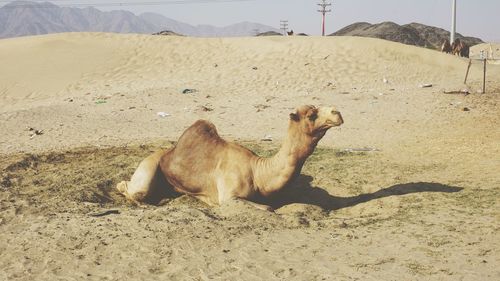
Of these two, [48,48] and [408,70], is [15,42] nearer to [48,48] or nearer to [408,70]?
[48,48]

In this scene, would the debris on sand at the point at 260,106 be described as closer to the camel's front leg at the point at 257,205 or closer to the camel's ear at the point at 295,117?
the camel's front leg at the point at 257,205

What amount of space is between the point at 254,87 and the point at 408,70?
787 cm

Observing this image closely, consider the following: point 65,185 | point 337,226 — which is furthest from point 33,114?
point 337,226

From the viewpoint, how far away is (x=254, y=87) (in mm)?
21438

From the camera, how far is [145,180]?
7238 millimetres

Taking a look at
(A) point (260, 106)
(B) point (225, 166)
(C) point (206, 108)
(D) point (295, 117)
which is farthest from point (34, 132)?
(D) point (295, 117)

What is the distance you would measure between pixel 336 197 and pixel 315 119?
2079 mm

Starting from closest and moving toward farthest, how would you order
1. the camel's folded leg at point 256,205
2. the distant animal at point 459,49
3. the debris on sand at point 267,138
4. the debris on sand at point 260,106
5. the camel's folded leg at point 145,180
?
the camel's folded leg at point 256,205 < the camel's folded leg at point 145,180 < the debris on sand at point 267,138 < the debris on sand at point 260,106 < the distant animal at point 459,49

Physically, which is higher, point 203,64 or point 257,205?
point 203,64

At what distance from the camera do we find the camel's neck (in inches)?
239

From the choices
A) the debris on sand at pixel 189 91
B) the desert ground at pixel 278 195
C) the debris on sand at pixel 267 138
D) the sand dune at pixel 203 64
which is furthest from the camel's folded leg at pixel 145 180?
the sand dune at pixel 203 64

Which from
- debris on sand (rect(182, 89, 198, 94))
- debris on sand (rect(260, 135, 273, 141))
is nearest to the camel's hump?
debris on sand (rect(260, 135, 273, 141))

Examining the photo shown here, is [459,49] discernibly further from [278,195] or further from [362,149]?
[278,195]

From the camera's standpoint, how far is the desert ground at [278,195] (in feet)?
16.4
